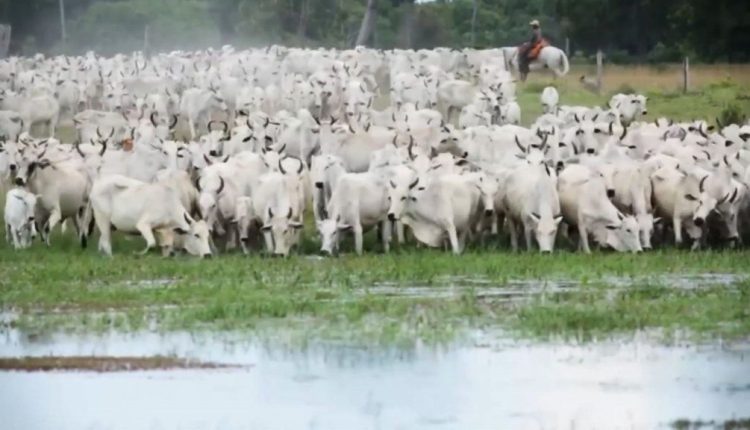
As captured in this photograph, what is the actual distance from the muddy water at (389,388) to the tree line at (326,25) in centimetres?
4573

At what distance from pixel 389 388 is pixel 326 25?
61.7 metres

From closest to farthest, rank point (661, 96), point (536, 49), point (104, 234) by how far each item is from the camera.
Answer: point (104, 234)
point (661, 96)
point (536, 49)

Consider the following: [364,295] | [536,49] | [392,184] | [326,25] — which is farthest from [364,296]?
[326,25]

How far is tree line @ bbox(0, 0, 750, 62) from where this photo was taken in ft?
213

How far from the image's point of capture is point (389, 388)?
1619 cm

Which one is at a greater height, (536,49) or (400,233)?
(536,49)

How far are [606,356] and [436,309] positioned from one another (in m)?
2.88

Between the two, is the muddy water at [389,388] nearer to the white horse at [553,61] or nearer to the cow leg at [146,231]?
the cow leg at [146,231]

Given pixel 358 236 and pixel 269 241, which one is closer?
pixel 269 241

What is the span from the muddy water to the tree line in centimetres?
4573

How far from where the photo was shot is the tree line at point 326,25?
6500 centimetres

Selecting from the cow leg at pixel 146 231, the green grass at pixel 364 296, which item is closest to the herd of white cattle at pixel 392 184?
the cow leg at pixel 146 231

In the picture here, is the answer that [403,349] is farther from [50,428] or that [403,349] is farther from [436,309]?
[50,428]

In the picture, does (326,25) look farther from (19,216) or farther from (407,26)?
(19,216)
